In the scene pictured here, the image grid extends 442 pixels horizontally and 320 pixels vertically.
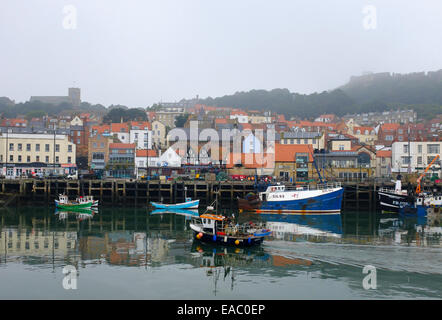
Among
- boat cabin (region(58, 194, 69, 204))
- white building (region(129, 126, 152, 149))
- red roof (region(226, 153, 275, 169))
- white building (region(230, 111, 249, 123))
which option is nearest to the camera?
boat cabin (region(58, 194, 69, 204))

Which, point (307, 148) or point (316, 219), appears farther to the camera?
point (307, 148)

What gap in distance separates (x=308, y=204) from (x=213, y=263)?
2834 cm

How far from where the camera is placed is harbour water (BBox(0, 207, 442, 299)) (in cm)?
2241

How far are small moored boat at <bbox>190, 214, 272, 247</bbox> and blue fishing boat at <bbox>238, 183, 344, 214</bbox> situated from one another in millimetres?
22079

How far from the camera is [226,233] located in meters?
32.4

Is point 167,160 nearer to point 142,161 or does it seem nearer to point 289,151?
point 142,161

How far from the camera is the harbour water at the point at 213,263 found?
73.5ft

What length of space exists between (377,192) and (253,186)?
15.5 m

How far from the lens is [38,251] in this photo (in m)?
31.4

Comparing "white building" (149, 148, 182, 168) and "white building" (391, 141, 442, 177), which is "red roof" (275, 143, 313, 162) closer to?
"white building" (391, 141, 442, 177)

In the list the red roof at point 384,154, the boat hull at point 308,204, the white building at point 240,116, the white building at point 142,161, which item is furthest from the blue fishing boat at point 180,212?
the white building at point 240,116

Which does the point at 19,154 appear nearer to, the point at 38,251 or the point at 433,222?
the point at 38,251

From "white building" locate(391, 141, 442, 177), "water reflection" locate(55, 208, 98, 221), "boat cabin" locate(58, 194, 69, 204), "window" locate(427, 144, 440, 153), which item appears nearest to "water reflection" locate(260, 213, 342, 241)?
"water reflection" locate(55, 208, 98, 221)

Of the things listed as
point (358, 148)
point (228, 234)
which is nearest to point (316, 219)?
point (228, 234)
